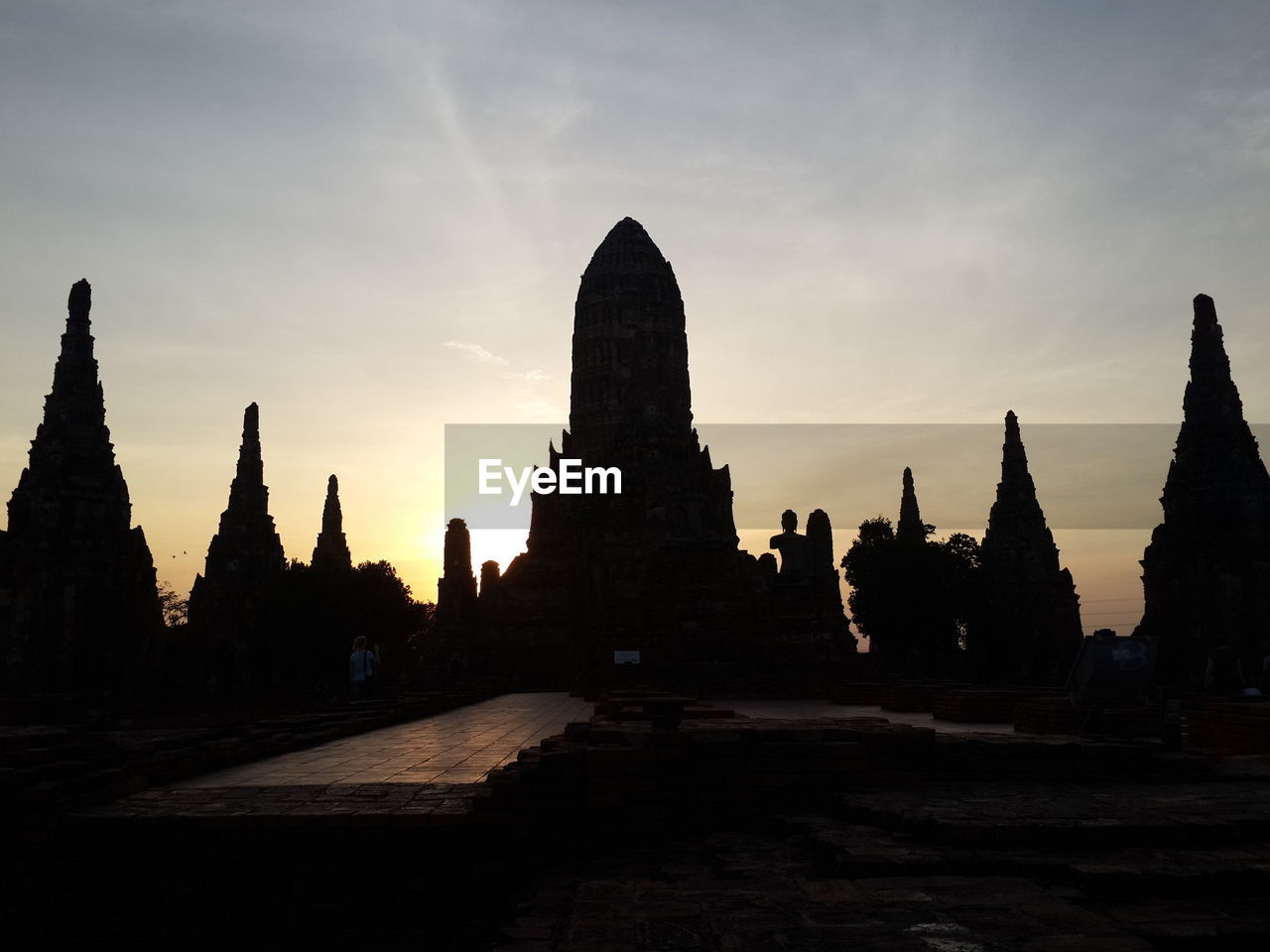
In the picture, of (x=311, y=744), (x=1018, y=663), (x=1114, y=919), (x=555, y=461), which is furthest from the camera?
(x=555, y=461)

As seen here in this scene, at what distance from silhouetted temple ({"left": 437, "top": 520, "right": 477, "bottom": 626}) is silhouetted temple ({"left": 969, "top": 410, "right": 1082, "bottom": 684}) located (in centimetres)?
2161

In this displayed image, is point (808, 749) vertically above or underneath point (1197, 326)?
underneath

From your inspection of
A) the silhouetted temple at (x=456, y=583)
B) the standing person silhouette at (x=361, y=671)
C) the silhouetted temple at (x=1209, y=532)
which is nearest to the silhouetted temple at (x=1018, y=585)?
the silhouetted temple at (x=1209, y=532)

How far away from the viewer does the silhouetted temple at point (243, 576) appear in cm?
4722

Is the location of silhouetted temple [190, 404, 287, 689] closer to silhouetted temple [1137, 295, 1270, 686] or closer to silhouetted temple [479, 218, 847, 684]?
silhouetted temple [479, 218, 847, 684]

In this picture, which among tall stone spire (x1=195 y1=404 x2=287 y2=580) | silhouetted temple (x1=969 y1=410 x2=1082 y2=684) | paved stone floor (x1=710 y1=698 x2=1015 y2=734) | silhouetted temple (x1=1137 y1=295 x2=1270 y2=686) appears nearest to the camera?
paved stone floor (x1=710 y1=698 x2=1015 y2=734)

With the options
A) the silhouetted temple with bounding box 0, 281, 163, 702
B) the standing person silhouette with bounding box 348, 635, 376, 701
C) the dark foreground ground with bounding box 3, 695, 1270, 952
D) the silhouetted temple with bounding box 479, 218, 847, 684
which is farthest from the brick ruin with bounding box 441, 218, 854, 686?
the silhouetted temple with bounding box 0, 281, 163, 702

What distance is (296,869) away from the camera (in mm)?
5098

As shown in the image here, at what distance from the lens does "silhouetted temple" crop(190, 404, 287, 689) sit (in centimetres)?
4722

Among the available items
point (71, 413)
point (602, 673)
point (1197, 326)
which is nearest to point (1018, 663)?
point (1197, 326)

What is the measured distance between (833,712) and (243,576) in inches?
1781

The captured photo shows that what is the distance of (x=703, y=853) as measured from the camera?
16.1ft

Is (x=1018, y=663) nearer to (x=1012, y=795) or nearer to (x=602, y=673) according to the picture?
(x=602, y=673)

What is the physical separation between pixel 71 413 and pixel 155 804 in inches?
1505
